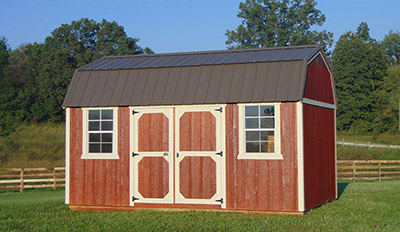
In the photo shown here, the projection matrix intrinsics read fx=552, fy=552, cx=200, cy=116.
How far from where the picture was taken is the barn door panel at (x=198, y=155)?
41.4 feet

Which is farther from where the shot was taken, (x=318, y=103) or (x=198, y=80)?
(x=318, y=103)

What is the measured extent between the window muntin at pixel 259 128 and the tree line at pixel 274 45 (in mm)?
32400

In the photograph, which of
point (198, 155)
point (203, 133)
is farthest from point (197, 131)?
point (198, 155)

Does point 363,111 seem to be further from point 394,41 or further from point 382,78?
point 394,41

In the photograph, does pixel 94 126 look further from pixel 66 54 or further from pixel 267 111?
pixel 66 54

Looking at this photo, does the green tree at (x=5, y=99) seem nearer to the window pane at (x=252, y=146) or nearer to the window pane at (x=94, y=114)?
the window pane at (x=94, y=114)

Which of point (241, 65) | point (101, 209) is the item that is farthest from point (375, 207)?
point (101, 209)

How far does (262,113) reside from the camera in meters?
12.3

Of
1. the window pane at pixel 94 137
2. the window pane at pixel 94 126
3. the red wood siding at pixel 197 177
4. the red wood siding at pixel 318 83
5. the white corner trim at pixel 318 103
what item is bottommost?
the red wood siding at pixel 197 177

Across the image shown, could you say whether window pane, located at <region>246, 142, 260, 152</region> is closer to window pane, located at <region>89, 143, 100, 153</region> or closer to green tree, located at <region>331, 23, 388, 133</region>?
window pane, located at <region>89, 143, 100, 153</region>

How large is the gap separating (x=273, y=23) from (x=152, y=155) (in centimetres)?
3464

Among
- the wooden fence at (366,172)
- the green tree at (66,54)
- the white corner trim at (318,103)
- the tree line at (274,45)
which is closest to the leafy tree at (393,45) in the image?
the tree line at (274,45)

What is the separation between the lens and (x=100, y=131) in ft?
44.4

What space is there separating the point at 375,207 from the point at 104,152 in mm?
6727
